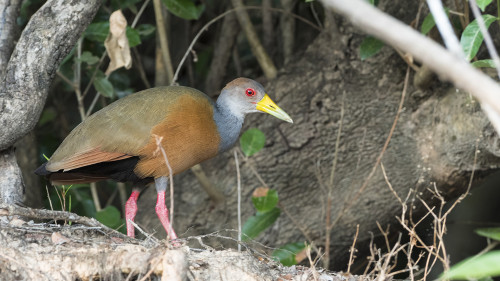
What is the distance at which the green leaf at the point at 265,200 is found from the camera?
4.62m

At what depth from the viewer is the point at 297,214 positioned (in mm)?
5215

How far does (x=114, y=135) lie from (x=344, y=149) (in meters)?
1.91

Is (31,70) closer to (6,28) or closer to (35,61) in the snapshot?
(35,61)

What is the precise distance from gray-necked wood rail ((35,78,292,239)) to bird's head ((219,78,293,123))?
0.33 m

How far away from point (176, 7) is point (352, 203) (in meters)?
2.09

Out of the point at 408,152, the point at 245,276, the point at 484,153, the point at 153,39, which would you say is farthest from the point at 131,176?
the point at 153,39

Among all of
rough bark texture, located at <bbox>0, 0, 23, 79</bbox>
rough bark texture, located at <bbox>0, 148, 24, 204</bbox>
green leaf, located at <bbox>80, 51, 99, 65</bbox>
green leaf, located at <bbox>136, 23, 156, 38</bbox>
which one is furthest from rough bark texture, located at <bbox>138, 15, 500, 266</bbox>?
rough bark texture, located at <bbox>0, 0, 23, 79</bbox>

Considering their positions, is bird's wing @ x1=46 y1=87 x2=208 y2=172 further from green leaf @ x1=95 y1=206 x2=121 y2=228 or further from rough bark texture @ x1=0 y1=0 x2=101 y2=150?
green leaf @ x1=95 y1=206 x2=121 y2=228

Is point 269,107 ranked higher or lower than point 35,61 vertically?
lower

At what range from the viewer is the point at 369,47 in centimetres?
471

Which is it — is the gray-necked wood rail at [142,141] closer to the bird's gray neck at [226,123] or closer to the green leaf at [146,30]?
the bird's gray neck at [226,123]

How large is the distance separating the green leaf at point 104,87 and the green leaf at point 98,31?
349mm

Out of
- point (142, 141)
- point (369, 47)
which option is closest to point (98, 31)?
point (142, 141)

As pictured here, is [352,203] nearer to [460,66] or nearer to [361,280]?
[361,280]
